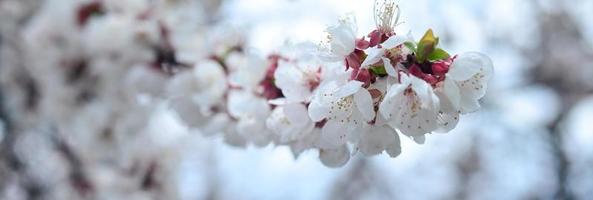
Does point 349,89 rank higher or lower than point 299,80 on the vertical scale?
higher

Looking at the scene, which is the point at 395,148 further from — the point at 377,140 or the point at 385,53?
the point at 385,53

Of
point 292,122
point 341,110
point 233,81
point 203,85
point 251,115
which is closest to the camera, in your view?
point 341,110

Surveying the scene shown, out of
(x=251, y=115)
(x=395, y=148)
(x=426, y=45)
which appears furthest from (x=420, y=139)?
(x=251, y=115)

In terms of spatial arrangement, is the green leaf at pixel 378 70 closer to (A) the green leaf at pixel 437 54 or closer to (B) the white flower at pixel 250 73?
(A) the green leaf at pixel 437 54

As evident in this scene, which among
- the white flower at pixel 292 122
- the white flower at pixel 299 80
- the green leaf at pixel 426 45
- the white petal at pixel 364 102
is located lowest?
the white flower at pixel 292 122

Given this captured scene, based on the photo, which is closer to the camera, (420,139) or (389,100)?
(389,100)

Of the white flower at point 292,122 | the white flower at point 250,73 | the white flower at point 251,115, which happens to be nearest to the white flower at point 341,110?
the white flower at point 292,122

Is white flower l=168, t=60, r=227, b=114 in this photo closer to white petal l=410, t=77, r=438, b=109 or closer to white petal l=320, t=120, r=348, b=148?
white petal l=320, t=120, r=348, b=148
